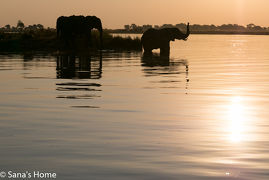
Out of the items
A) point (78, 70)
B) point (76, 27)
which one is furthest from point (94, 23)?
point (78, 70)

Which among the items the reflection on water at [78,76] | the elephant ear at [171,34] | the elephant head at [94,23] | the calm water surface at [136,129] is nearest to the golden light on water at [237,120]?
the calm water surface at [136,129]

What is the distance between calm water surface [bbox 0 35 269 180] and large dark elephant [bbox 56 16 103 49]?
92.3 feet

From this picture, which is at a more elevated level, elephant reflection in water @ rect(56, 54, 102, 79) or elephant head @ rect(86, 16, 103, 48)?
elephant head @ rect(86, 16, 103, 48)

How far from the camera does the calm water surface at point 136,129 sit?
972 cm

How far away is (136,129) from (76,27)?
3988 cm

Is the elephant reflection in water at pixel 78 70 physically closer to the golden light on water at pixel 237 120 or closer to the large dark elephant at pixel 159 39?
the golden light on water at pixel 237 120

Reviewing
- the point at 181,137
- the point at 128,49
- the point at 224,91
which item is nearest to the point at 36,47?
the point at 128,49

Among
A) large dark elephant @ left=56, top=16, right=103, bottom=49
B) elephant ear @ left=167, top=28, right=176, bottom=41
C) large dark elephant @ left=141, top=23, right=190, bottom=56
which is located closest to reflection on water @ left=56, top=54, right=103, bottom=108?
large dark elephant @ left=141, top=23, right=190, bottom=56

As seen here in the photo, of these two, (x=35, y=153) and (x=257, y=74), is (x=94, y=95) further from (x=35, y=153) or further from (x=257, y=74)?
(x=257, y=74)

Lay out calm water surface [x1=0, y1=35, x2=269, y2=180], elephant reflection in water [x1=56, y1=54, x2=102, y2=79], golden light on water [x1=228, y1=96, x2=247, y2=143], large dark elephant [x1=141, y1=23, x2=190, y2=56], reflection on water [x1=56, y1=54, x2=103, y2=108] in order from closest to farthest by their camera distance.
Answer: calm water surface [x1=0, y1=35, x2=269, y2=180]
golden light on water [x1=228, y1=96, x2=247, y2=143]
reflection on water [x1=56, y1=54, x2=103, y2=108]
elephant reflection in water [x1=56, y1=54, x2=102, y2=79]
large dark elephant [x1=141, y1=23, x2=190, y2=56]

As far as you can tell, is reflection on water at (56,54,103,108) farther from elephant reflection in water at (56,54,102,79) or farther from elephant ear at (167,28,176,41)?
elephant ear at (167,28,176,41)

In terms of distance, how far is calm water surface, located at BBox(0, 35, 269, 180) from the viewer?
9.72 m

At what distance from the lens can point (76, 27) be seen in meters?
52.4

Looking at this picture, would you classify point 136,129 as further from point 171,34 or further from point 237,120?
point 171,34
